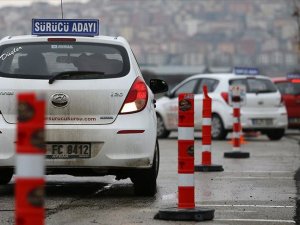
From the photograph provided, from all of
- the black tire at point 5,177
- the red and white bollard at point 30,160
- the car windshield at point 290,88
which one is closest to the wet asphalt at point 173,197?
the black tire at point 5,177

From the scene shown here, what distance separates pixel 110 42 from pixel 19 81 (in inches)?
39.8

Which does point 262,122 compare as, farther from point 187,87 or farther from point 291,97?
point 291,97

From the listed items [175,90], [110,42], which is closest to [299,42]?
[175,90]

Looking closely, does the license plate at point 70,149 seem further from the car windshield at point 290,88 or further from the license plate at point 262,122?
the car windshield at point 290,88

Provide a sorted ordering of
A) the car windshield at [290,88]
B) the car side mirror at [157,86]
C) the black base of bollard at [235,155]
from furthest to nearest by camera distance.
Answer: the car windshield at [290,88]
the black base of bollard at [235,155]
the car side mirror at [157,86]

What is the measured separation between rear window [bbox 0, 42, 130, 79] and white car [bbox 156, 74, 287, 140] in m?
13.5

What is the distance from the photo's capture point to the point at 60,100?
418 inches

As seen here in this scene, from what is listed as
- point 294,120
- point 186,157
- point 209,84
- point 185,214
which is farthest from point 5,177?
point 294,120

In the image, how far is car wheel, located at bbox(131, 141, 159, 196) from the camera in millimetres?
10953

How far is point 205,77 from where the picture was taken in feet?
83.0

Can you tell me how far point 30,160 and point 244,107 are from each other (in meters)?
19.5

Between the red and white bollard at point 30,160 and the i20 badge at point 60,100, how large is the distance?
5242 millimetres

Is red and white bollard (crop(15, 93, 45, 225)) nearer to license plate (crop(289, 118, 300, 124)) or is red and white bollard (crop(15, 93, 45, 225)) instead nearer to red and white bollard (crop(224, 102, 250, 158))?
red and white bollard (crop(224, 102, 250, 158))

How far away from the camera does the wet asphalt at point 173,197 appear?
9297 millimetres
